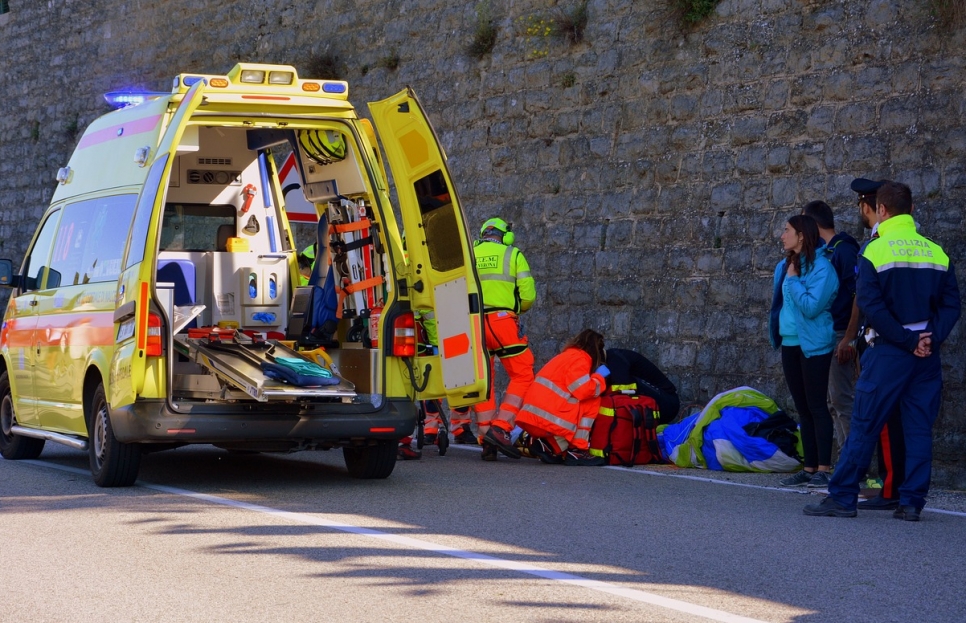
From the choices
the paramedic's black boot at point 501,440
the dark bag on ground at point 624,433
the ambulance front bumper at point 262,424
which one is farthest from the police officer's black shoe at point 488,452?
the ambulance front bumper at point 262,424

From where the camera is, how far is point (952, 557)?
6.20 m

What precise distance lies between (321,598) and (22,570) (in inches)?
60.0

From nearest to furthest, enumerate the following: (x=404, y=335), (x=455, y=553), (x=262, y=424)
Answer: (x=455, y=553) < (x=262, y=424) < (x=404, y=335)

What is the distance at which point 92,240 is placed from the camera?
873 centimetres

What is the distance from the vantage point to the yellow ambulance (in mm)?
7840

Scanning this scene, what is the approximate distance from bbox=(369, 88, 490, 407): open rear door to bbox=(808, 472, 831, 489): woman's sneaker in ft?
7.70

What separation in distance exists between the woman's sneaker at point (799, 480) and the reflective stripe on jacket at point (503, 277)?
2.70m

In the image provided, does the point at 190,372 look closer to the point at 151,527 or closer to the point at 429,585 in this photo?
the point at 151,527

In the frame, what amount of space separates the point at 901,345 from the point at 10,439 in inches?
266

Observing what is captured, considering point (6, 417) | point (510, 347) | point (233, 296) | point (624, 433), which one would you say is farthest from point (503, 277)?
point (6, 417)

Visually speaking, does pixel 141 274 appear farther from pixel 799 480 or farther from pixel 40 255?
pixel 799 480

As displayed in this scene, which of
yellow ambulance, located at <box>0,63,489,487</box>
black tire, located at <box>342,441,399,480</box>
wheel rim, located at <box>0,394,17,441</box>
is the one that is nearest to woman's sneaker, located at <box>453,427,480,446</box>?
yellow ambulance, located at <box>0,63,489,487</box>

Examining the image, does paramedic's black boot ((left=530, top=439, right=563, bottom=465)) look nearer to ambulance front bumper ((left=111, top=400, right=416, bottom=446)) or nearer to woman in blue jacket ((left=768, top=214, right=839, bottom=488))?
woman in blue jacket ((left=768, top=214, right=839, bottom=488))

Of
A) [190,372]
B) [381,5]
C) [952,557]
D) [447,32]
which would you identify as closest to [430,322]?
[190,372]
